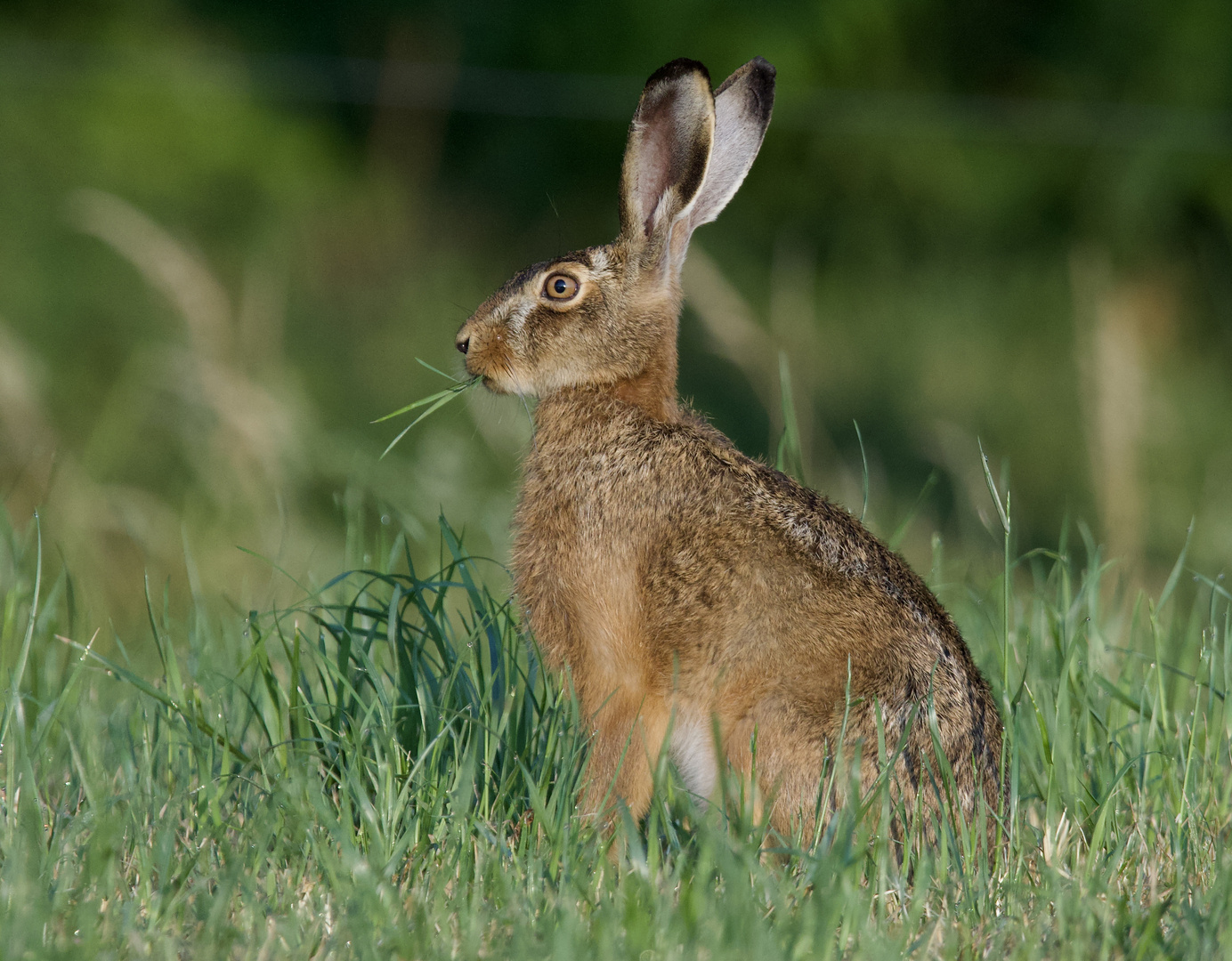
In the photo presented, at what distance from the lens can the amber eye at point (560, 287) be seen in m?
3.89

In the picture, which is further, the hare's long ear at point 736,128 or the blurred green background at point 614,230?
the blurred green background at point 614,230

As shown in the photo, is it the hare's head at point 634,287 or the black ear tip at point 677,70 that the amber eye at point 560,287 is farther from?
the black ear tip at point 677,70

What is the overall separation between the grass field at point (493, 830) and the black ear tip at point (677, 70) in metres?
1.28

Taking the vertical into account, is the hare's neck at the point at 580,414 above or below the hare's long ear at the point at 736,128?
below

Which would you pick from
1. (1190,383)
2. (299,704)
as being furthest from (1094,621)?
(1190,383)

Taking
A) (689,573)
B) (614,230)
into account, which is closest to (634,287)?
(689,573)

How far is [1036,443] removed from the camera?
895 centimetres

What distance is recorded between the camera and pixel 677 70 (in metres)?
3.58

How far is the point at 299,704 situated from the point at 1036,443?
669 centimetres

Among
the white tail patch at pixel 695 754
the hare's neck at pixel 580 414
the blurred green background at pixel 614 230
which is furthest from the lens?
the blurred green background at pixel 614 230

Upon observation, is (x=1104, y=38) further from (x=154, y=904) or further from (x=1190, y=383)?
(x=154, y=904)

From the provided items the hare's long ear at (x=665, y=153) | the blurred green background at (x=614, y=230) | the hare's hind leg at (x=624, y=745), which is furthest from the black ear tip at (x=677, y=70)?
the blurred green background at (x=614, y=230)

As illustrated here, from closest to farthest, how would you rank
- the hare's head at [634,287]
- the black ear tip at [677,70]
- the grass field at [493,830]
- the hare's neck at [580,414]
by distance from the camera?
the grass field at [493,830]
the black ear tip at [677,70]
the hare's neck at [580,414]
the hare's head at [634,287]

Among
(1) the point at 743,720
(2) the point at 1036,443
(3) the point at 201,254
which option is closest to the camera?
(1) the point at 743,720
